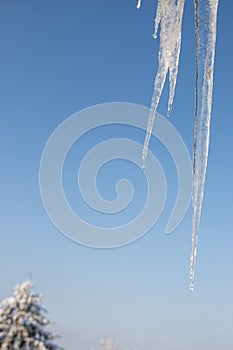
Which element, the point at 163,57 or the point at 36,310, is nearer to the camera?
the point at 163,57

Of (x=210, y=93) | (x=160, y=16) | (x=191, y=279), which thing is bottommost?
(x=191, y=279)

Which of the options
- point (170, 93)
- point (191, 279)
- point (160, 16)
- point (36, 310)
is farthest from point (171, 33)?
point (36, 310)

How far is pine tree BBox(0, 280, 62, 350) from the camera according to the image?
15055 millimetres

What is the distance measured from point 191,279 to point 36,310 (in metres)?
12.7

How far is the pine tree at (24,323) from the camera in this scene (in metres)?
15.1

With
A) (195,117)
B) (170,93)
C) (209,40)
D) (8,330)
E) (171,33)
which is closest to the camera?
(195,117)

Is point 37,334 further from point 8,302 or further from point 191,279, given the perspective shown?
point 191,279

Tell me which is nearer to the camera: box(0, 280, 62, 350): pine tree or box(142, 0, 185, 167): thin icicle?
box(142, 0, 185, 167): thin icicle

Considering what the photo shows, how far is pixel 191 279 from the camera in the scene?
371cm

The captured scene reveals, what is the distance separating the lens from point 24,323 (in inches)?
599

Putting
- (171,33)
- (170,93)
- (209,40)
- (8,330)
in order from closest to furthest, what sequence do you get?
(209,40) → (171,33) → (170,93) → (8,330)

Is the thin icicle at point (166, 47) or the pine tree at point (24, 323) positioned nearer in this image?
the thin icicle at point (166, 47)

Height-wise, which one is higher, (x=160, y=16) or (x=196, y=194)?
(x=160, y=16)

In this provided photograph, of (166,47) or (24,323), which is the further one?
(24,323)
